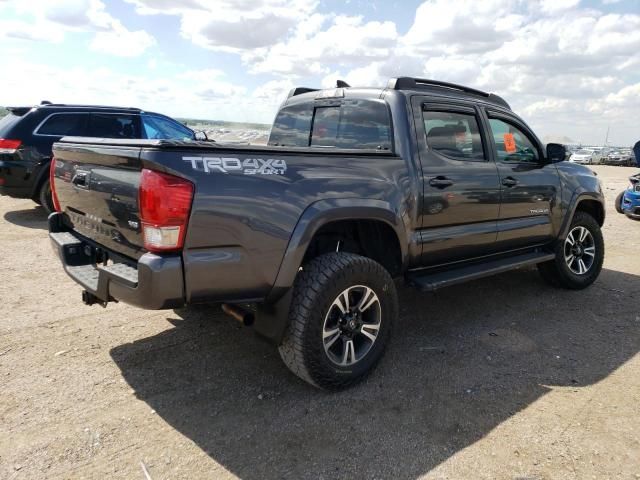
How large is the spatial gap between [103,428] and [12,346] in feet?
4.62

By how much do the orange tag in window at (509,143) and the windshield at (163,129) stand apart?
6.08 meters

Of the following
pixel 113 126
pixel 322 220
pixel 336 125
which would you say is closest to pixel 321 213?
pixel 322 220

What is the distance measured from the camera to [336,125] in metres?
4.00

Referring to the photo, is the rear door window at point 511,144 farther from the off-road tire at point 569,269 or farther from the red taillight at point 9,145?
the red taillight at point 9,145

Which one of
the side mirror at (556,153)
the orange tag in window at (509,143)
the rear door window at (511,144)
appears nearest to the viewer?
the rear door window at (511,144)

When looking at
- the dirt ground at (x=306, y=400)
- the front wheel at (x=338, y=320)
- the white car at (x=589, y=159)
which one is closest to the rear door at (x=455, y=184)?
the front wheel at (x=338, y=320)

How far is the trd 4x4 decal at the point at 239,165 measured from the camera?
247 cm

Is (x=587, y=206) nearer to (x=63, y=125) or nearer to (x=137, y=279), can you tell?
(x=137, y=279)

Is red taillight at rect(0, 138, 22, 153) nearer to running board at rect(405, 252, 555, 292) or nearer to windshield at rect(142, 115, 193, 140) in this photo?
windshield at rect(142, 115, 193, 140)

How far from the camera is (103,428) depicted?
2.69 meters

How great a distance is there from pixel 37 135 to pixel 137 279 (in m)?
6.51

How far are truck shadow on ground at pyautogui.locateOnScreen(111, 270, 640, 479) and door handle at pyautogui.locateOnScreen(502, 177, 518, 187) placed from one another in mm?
1217

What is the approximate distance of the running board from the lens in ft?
11.9

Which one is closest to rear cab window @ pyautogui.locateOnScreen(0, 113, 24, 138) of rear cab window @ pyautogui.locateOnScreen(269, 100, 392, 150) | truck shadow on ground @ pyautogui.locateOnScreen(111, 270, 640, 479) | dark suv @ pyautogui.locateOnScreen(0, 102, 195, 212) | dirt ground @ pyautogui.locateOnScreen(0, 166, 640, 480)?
dark suv @ pyautogui.locateOnScreen(0, 102, 195, 212)
